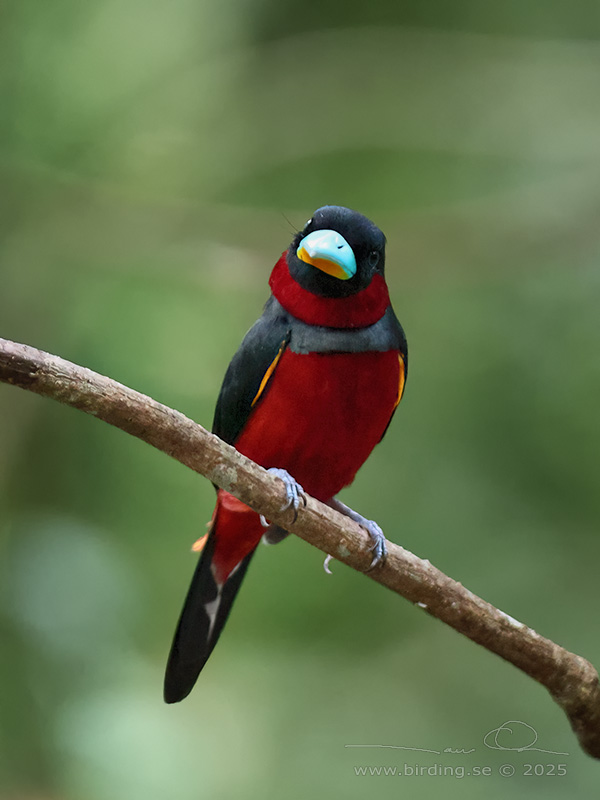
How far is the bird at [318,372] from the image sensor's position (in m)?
2.70

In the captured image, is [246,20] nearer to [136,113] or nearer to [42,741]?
[136,113]

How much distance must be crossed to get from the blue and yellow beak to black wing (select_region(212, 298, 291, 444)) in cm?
26

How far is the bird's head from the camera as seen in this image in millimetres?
2611

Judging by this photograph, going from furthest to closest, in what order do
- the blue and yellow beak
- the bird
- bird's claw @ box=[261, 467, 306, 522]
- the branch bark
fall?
the bird < the blue and yellow beak < bird's claw @ box=[261, 467, 306, 522] < the branch bark

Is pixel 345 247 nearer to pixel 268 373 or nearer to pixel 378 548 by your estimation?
pixel 268 373

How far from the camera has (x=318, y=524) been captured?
2.48 meters

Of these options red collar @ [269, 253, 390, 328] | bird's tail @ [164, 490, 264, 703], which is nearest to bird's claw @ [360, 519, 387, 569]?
bird's tail @ [164, 490, 264, 703]

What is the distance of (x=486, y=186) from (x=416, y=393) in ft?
3.81

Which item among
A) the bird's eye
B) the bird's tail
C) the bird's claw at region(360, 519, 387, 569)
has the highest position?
the bird's eye

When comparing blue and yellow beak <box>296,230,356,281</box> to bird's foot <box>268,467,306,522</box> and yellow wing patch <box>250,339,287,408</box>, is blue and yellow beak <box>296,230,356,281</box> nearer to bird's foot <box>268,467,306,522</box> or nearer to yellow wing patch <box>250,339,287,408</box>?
yellow wing patch <box>250,339,287,408</box>

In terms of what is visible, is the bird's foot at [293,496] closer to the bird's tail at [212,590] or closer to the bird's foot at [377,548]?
the bird's foot at [377,548]

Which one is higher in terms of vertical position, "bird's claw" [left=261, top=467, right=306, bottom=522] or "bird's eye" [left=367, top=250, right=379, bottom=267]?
"bird's eye" [left=367, top=250, right=379, bottom=267]

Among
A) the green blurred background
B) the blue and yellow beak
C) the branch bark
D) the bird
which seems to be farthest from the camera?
the green blurred background
